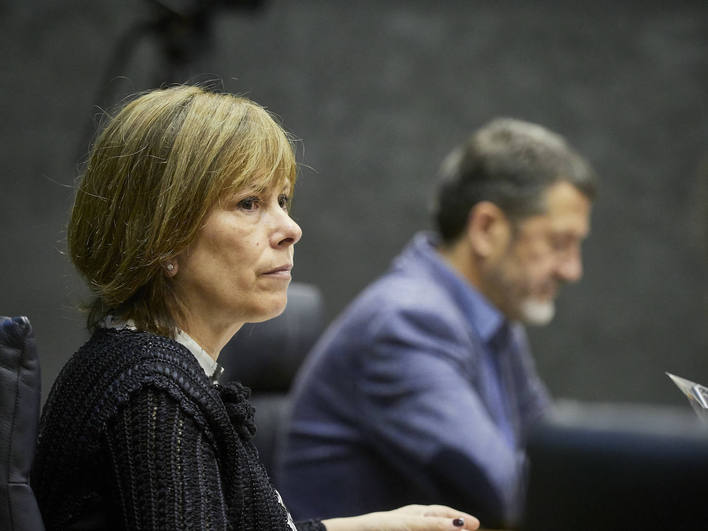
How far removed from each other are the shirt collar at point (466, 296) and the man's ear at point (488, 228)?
0.27 feet

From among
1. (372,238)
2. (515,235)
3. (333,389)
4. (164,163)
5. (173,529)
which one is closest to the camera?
(173,529)

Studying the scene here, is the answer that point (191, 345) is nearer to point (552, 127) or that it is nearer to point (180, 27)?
point (180, 27)

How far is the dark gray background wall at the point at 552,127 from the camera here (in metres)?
2.93

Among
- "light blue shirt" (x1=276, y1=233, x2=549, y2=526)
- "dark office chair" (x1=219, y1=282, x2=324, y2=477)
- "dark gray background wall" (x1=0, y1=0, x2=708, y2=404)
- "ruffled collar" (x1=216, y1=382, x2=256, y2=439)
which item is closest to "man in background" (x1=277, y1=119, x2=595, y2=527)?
"light blue shirt" (x1=276, y1=233, x2=549, y2=526)

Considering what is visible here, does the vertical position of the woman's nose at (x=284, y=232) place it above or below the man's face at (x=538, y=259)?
above

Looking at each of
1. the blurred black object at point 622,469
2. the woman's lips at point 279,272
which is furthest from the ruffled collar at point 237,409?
the blurred black object at point 622,469

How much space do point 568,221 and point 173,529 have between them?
1.33 m

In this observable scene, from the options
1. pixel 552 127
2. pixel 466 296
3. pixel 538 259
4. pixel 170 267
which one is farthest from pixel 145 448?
pixel 552 127

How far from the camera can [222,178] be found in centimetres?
75

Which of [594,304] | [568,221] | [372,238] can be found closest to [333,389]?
[568,221]

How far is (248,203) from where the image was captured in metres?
0.78

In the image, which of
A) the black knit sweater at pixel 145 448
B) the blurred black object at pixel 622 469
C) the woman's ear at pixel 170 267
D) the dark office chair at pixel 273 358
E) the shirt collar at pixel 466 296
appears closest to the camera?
the blurred black object at pixel 622 469

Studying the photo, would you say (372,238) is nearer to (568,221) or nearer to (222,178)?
(568,221)

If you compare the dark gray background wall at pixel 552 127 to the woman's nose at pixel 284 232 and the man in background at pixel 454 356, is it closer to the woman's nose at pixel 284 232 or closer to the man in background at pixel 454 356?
the man in background at pixel 454 356
